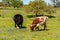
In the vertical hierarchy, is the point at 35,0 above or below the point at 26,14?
above

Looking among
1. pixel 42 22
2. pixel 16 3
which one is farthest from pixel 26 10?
pixel 16 3

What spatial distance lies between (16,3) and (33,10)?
4326 cm

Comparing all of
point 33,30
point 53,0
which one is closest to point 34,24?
point 33,30

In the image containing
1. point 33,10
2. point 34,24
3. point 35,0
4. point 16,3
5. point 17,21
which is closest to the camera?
point 34,24

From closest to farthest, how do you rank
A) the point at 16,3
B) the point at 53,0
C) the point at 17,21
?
the point at 17,21 → the point at 16,3 → the point at 53,0

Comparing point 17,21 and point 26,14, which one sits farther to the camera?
point 26,14

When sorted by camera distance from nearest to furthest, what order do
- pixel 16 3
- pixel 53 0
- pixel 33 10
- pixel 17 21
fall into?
pixel 17 21 → pixel 33 10 → pixel 16 3 → pixel 53 0

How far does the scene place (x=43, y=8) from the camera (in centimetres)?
4831

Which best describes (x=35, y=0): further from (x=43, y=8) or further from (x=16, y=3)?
Answer: (x=16, y=3)

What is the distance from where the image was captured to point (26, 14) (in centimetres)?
5181

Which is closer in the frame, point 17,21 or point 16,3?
point 17,21

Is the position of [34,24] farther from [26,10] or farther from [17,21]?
[26,10]

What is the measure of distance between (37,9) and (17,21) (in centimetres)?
2485

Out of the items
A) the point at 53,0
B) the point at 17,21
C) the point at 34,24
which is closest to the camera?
the point at 34,24
